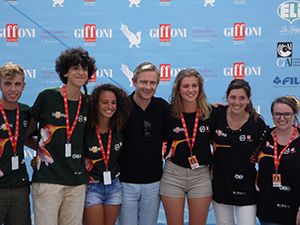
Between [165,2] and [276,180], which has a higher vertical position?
[165,2]

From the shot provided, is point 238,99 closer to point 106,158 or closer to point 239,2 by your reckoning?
point 106,158

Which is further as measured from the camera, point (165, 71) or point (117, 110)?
point (165, 71)

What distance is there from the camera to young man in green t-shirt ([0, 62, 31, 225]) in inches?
87.8

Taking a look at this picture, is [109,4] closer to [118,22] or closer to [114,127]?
[118,22]

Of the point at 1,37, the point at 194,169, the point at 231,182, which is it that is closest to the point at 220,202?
the point at 231,182

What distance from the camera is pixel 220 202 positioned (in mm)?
2445

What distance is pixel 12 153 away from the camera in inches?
89.4

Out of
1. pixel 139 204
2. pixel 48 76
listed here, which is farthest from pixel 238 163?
pixel 48 76

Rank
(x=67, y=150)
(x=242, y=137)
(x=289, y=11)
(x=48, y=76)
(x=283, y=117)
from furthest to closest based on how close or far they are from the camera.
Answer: (x=48, y=76), (x=289, y=11), (x=242, y=137), (x=283, y=117), (x=67, y=150)

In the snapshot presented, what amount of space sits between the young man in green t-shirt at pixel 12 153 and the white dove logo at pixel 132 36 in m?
1.76

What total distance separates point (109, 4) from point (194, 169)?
2.48 m

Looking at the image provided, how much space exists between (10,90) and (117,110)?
0.84 metres

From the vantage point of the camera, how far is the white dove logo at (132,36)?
149 inches

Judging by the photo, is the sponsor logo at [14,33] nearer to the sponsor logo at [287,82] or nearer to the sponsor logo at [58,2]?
the sponsor logo at [58,2]
